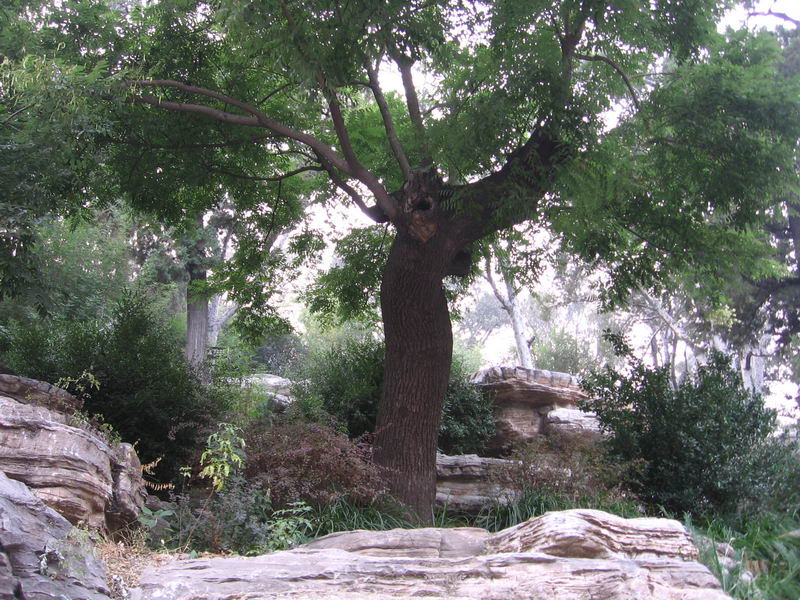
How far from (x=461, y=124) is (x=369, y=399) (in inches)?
205

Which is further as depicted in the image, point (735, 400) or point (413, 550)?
point (735, 400)

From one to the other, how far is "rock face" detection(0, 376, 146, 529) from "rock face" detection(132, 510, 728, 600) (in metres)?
0.92

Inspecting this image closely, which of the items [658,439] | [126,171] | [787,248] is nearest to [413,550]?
[658,439]

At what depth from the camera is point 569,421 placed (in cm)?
1245

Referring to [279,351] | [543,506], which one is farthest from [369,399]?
[279,351]

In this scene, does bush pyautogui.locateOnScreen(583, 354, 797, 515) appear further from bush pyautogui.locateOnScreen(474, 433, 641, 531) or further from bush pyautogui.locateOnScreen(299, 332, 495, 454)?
bush pyautogui.locateOnScreen(299, 332, 495, 454)

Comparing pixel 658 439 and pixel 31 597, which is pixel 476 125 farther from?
pixel 31 597

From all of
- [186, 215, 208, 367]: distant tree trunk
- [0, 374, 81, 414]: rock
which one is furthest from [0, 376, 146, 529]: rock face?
[186, 215, 208, 367]: distant tree trunk

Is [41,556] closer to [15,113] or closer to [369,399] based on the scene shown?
[15,113]

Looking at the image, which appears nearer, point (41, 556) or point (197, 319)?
point (41, 556)

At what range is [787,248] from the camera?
15945mm

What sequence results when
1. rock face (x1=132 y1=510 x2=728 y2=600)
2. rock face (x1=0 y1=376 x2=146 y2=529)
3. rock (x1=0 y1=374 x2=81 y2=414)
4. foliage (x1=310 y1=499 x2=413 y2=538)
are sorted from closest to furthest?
rock face (x1=132 y1=510 x2=728 y2=600) < rock face (x1=0 y1=376 x2=146 y2=529) < rock (x1=0 y1=374 x2=81 y2=414) < foliage (x1=310 y1=499 x2=413 y2=538)

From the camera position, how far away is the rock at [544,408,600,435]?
12052 millimetres

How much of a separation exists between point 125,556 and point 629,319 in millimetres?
28036
